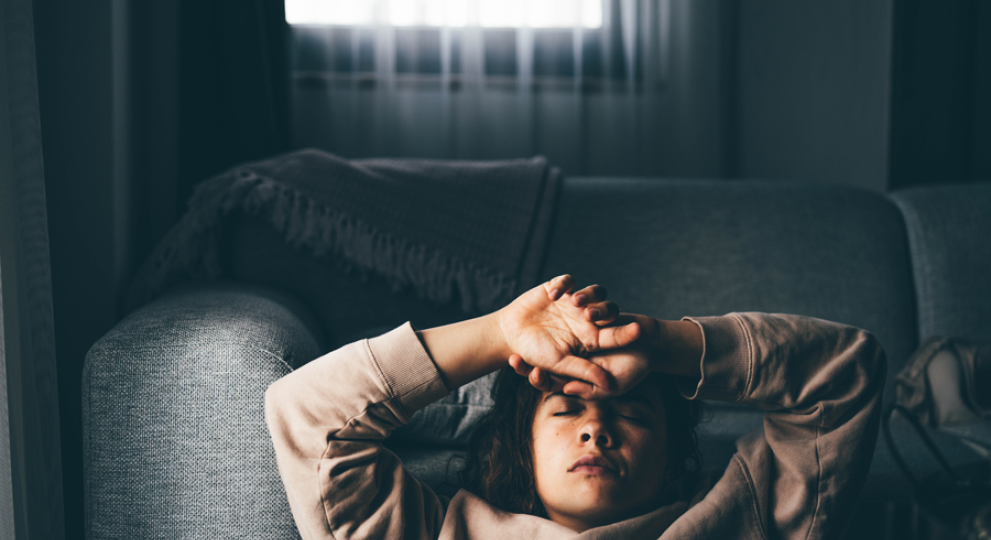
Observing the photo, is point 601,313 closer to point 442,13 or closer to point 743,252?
point 743,252

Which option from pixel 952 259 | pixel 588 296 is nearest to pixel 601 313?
pixel 588 296

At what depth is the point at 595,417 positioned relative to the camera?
0.64m

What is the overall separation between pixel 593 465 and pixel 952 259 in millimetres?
1156

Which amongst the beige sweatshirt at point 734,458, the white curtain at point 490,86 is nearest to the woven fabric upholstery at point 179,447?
the beige sweatshirt at point 734,458

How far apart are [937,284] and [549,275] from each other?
819 millimetres

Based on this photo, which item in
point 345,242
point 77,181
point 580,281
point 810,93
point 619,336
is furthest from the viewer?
point 810,93

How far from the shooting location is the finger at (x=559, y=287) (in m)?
0.63

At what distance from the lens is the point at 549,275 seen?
1336mm

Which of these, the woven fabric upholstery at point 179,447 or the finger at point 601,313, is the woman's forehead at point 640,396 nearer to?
the finger at point 601,313

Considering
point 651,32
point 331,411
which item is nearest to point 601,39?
point 651,32

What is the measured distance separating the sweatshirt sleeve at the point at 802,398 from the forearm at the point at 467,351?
0.67 ft

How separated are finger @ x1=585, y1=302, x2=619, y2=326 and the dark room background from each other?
0.93m

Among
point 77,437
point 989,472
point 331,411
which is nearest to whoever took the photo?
point 331,411

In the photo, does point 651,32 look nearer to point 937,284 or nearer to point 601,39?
point 601,39
